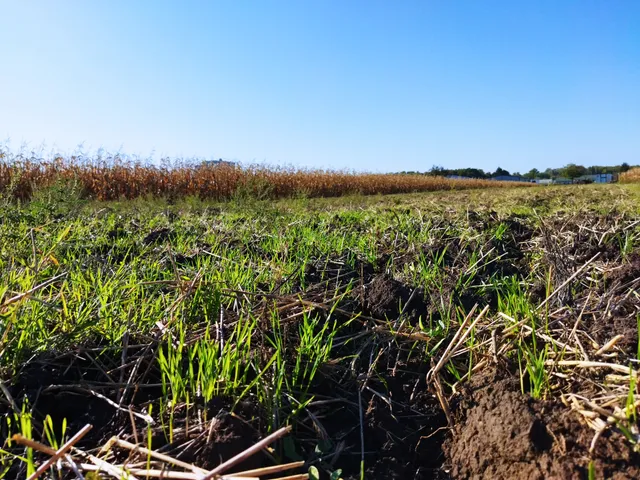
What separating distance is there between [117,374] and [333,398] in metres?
0.76

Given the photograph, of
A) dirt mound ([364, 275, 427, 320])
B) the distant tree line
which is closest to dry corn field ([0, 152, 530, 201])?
dirt mound ([364, 275, 427, 320])

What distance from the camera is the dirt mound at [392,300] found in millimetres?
2203

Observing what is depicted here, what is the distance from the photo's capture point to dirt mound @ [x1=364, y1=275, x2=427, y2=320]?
7.23ft

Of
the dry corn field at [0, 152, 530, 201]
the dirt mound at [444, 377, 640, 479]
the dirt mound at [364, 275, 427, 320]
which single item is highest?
the dry corn field at [0, 152, 530, 201]

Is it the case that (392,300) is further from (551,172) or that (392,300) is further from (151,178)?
(551,172)

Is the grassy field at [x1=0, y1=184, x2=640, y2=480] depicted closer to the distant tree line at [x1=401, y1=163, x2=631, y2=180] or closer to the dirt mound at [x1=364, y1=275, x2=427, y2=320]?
the dirt mound at [x1=364, y1=275, x2=427, y2=320]

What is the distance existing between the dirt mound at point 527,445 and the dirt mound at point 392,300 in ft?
2.67

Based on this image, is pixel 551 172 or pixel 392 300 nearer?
pixel 392 300

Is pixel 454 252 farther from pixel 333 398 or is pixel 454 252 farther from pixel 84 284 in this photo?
pixel 84 284

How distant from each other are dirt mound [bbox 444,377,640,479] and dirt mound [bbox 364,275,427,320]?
81cm

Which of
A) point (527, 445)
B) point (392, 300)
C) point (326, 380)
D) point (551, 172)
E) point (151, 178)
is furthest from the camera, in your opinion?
point (551, 172)

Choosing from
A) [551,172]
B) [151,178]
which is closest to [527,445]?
[151,178]

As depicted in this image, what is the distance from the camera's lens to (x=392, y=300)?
2244 millimetres

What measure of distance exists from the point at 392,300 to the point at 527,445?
3.74ft
